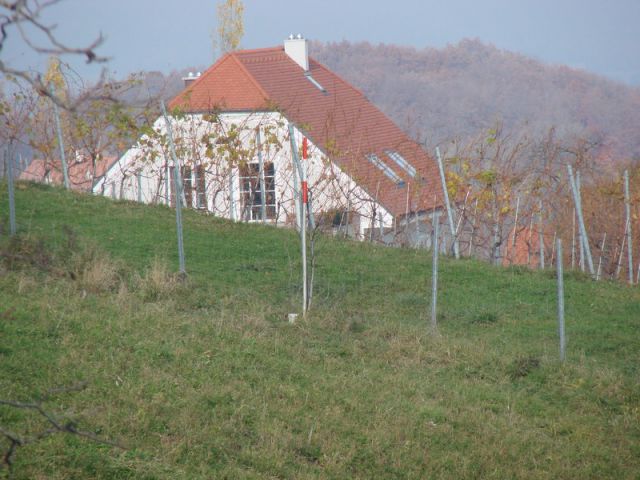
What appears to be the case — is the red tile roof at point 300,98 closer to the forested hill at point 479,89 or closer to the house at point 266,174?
the house at point 266,174

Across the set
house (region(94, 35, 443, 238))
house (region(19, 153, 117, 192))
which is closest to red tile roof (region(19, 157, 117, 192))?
house (region(19, 153, 117, 192))

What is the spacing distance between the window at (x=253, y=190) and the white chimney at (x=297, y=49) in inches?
431

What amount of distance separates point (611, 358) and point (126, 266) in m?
5.28

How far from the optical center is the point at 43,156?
685 inches

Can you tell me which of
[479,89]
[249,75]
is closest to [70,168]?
[249,75]

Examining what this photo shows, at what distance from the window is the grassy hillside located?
5.21m

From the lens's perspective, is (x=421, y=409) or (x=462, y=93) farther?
(x=462, y=93)

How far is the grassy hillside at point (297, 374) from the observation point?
16.6ft

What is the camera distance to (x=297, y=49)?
28359mm

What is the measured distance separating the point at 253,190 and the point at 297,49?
12837 millimetres

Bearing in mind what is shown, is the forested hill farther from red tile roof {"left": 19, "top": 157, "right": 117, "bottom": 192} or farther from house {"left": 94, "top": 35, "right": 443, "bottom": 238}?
red tile roof {"left": 19, "top": 157, "right": 117, "bottom": 192}

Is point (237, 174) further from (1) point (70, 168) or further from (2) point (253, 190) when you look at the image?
(1) point (70, 168)

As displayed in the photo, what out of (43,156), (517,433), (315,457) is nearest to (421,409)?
(517,433)

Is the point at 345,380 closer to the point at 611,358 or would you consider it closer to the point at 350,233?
the point at 611,358
